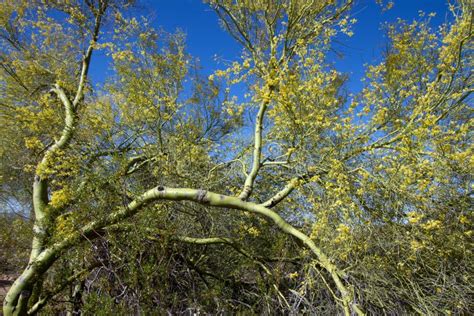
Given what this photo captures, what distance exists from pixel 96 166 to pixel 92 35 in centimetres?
378

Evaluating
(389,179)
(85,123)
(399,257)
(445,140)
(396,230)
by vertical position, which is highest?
(85,123)

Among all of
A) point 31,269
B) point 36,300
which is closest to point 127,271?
point 31,269

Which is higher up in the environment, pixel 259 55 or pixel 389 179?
pixel 259 55

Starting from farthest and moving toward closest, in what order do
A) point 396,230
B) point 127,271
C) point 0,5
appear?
point 0,5 → point 127,271 → point 396,230

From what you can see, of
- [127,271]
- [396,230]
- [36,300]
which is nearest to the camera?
[396,230]

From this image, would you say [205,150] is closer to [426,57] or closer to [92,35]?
[92,35]

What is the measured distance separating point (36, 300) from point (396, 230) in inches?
208

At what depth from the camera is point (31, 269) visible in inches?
168

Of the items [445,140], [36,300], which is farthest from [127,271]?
[445,140]

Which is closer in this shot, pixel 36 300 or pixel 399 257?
pixel 399 257

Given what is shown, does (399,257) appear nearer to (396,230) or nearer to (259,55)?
(396,230)

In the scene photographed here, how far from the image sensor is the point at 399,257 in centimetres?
327

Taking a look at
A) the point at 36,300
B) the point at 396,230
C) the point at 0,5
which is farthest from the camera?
the point at 0,5

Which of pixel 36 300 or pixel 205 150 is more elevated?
pixel 205 150
